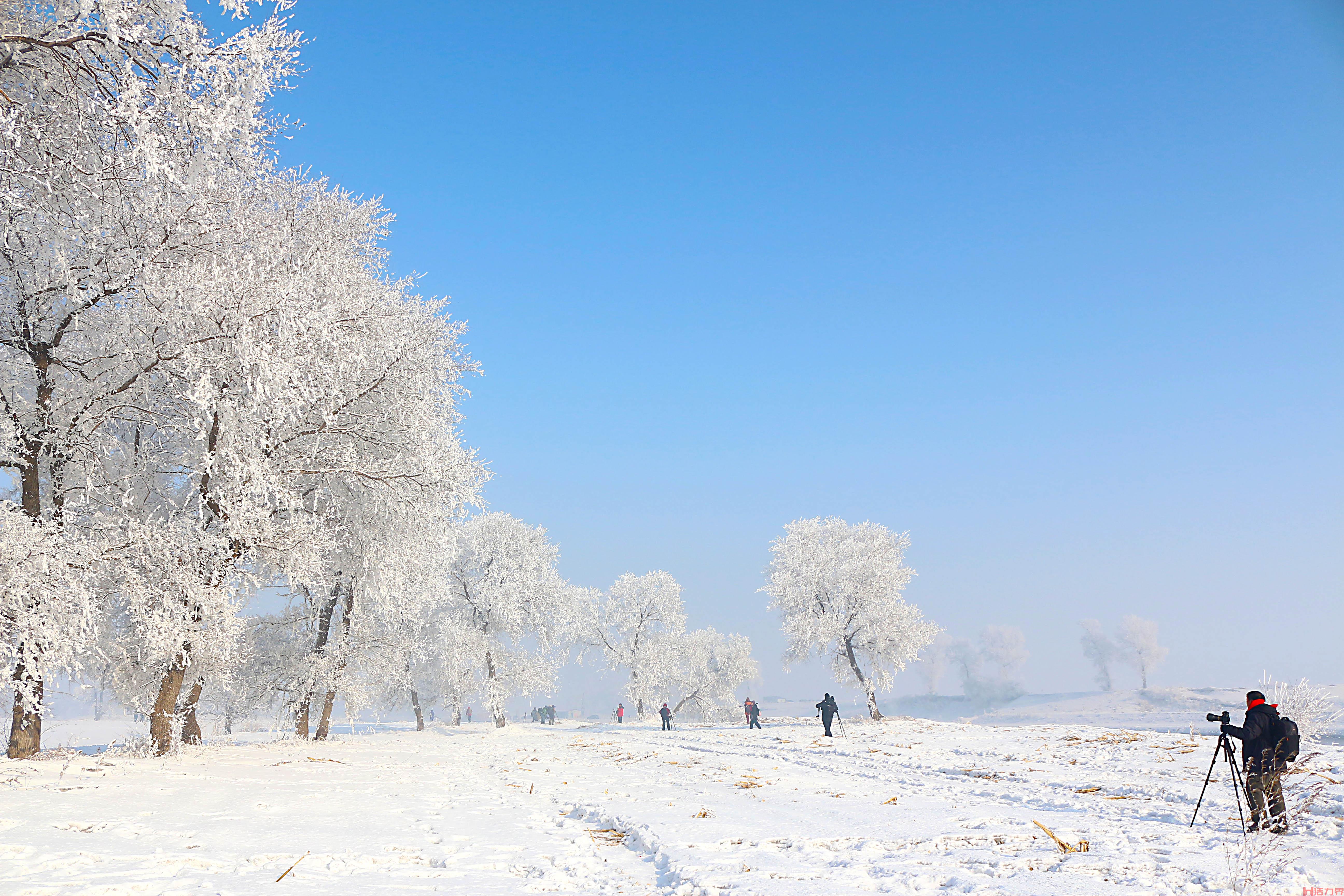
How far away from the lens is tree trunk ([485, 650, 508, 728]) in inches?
1410

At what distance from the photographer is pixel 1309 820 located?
7.55 m

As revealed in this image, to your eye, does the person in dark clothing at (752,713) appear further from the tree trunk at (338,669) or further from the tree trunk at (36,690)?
the tree trunk at (36,690)

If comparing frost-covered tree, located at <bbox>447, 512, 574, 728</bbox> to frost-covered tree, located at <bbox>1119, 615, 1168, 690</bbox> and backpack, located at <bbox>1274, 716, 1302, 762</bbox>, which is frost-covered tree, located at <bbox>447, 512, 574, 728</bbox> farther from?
frost-covered tree, located at <bbox>1119, 615, 1168, 690</bbox>

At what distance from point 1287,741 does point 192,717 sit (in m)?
19.6

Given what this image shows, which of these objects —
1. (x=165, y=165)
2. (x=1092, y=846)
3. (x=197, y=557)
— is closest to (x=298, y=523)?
(x=197, y=557)

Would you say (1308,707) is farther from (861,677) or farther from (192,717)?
(861,677)

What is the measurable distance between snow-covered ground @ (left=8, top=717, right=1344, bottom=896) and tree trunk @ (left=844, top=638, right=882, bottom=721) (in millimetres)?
21642

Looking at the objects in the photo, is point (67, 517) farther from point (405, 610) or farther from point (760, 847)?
point (760, 847)

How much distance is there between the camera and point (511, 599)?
3812 centimetres

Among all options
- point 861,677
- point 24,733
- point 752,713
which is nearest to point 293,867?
point 24,733

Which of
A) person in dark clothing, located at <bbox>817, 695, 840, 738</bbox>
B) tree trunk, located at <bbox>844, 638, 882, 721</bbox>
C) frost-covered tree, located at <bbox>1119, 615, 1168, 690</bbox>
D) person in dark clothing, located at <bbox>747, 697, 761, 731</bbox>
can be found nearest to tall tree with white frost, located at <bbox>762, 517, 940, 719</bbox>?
tree trunk, located at <bbox>844, 638, 882, 721</bbox>

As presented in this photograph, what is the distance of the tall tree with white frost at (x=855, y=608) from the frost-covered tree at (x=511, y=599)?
41.7ft

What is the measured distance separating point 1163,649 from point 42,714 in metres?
127

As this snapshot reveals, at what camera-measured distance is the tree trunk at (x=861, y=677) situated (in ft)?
115
